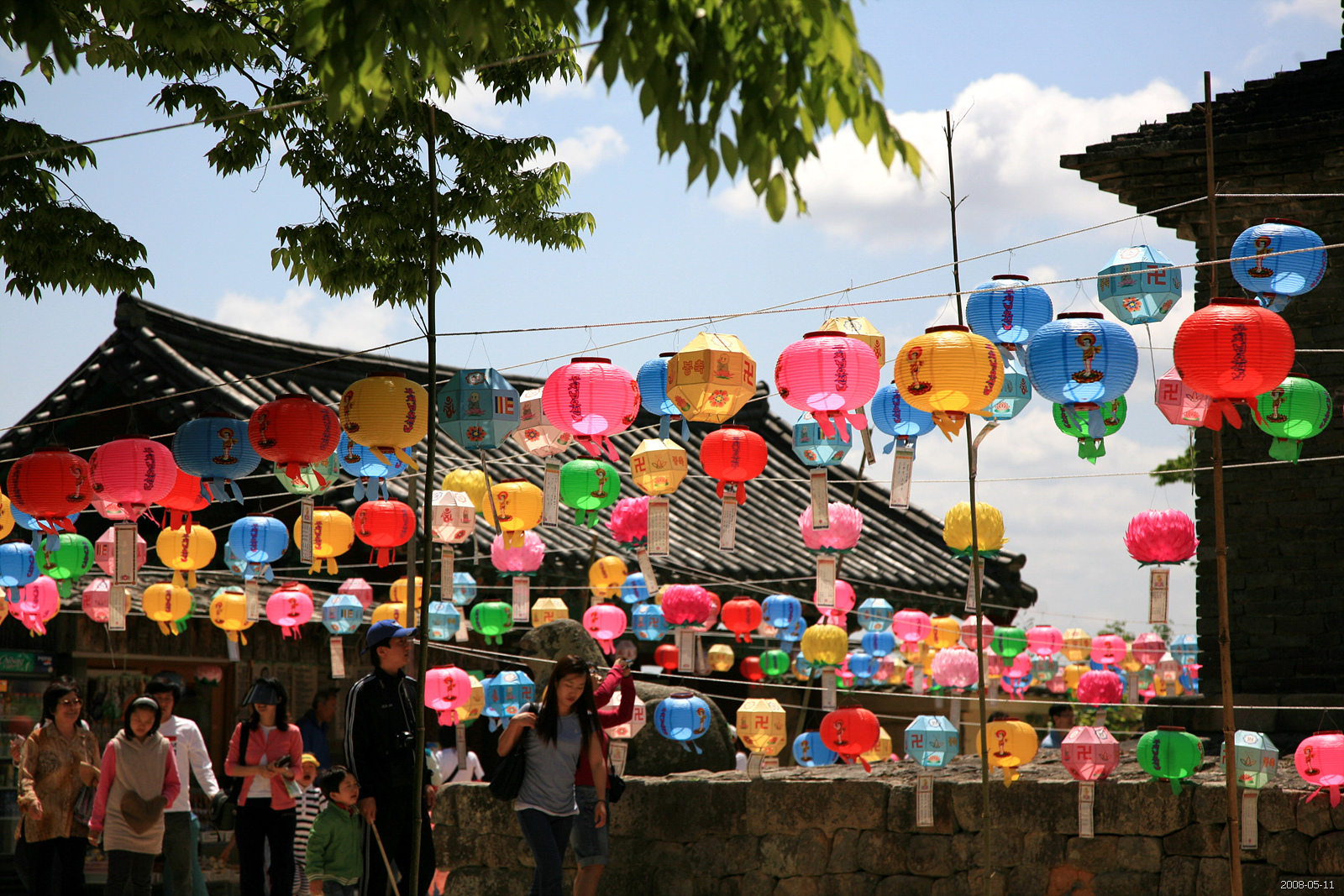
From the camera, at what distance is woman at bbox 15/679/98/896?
858 centimetres

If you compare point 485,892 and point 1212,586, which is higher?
point 1212,586

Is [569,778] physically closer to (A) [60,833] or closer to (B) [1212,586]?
(A) [60,833]

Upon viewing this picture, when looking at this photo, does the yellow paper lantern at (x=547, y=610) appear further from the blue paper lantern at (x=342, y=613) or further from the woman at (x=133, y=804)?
the woman at (x=133, y=804)

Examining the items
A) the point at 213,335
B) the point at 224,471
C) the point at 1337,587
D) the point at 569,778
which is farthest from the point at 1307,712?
the point at 213,335

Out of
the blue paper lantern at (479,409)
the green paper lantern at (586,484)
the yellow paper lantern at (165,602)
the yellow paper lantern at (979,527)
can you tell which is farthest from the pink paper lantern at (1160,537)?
the yellow paper lantern at (165,602)

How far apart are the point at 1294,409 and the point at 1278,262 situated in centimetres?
91

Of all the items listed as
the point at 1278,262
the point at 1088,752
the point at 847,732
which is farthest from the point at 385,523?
the point at 1278,262

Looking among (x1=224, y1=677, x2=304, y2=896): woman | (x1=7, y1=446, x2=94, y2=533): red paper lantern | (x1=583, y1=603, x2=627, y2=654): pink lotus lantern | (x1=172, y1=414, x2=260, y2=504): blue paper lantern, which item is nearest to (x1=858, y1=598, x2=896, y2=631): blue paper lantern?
(x1=583, y1=603, x2=627, y2=654): pink lotus lantern

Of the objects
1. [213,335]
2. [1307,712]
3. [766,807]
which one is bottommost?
[766,807]

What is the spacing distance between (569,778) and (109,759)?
3164 millimetres

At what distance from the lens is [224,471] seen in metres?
8.49

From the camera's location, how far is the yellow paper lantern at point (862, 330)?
7.82m

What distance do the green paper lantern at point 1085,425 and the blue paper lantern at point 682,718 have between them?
5.00 metres

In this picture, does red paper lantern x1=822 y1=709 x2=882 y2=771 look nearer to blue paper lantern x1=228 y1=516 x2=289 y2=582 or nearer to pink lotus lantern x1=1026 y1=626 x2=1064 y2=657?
blue paper lantern x1=228 y1=516 x2=289 y2=582
